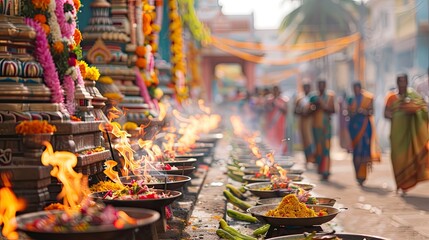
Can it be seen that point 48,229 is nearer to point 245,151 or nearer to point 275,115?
point 245,151

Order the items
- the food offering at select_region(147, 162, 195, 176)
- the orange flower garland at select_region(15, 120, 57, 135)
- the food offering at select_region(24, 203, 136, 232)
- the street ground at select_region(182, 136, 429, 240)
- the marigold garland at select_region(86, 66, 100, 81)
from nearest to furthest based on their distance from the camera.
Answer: the food offering at select_region(24, 203, 136, 232)
the orange flower garland at select_region(15, 120, 57, 135)
the food offering at select_region(147, 162, 195, 176)
the street ground at select_region(182, 136, 429, 240)
the marigold garland at select_region(86, 66, 100, 81)

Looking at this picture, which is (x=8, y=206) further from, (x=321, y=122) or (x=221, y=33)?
(x=221, y=33)

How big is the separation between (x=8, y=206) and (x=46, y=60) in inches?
60.0

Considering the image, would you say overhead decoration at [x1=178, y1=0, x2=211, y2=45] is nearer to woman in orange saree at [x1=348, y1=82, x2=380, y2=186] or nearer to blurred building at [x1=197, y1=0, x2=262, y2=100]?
blurred building at [x1=197, y1=0, x2=262, y2=100]

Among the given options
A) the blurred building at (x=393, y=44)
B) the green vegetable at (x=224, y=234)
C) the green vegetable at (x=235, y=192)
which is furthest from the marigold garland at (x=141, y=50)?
the blurred building at (x=393, y=44)

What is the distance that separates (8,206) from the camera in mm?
4691

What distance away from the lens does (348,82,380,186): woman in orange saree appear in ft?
50.7

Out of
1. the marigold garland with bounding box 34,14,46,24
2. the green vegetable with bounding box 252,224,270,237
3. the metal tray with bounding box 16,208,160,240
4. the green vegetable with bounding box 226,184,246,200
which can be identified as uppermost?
the marigold garland with bounding box 34,14,46,24

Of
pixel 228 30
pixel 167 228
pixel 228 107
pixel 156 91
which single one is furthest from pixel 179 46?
pixel 228 107

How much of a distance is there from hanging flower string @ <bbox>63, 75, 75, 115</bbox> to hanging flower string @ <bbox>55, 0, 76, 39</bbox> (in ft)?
1.09

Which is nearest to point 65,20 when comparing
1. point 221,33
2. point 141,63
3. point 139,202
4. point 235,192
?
point 139,202

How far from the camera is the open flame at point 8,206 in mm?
4312

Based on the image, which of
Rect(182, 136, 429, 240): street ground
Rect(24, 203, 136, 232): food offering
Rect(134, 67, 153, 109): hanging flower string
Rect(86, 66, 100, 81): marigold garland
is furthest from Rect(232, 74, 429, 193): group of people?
Rect(24, 203, 136, 232): food offering

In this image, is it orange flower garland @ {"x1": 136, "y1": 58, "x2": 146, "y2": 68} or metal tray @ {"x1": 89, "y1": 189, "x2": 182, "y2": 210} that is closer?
metal tray @ {"x1": 89, "y1": 189, "x2": 182, "y2": 210}
